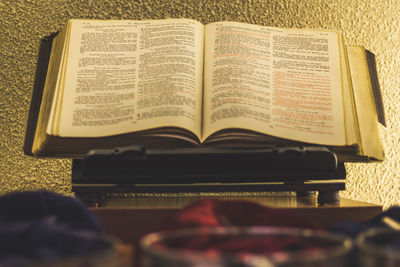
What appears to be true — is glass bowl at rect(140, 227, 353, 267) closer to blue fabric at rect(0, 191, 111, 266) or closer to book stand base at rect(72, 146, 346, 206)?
blue fabric at rect(0, 191, 111, 266)

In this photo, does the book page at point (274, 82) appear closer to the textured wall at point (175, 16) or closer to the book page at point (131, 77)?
the book page at point (131, 77)

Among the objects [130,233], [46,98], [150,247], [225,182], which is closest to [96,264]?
[150,247]

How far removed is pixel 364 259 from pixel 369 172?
75 centimetres

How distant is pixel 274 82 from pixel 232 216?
1.16 ft

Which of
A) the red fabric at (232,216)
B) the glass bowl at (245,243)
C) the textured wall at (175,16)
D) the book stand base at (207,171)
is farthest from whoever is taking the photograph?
the textured wall at (175,16)

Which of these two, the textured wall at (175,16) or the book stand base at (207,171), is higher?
the textured wall at (175,16)

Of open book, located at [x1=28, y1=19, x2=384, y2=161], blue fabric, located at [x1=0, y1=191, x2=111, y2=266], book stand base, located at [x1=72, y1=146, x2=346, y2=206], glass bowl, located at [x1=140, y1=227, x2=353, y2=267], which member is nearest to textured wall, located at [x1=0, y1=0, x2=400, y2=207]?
open book, located at [x1=28, y1=19, x2=384, y2=161]

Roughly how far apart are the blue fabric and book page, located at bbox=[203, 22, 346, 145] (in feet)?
0.93

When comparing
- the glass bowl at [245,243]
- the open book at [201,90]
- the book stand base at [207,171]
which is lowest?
the glass bowl at [245,243]

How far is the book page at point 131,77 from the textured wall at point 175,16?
22cm

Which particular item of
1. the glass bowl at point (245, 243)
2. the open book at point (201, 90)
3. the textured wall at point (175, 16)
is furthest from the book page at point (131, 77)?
the glass bowl at point (245, 243)

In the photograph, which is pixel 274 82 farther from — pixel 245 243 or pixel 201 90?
pixel 245 243

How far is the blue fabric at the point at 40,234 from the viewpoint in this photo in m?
0.21

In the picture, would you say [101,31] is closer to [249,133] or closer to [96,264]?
[249,133]
